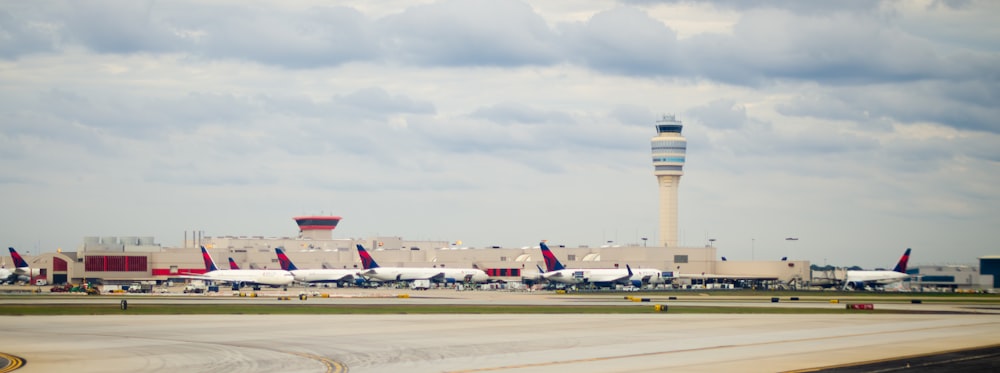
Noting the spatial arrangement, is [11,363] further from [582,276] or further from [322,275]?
[322,275]

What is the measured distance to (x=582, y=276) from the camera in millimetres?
176625

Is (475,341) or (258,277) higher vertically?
(475,341)

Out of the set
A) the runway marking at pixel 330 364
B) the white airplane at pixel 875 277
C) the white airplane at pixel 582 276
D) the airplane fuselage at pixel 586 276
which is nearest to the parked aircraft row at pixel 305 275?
the white airplane at pixel 582 276

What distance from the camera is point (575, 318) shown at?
74.1 m

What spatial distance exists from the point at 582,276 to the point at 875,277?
5899 centimetres

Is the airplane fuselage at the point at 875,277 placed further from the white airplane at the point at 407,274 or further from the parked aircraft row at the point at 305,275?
the parked aircraft row at the point at 305,275

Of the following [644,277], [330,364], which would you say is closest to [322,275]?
[644,277]

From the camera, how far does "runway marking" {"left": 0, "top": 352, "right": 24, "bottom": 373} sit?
39125mm

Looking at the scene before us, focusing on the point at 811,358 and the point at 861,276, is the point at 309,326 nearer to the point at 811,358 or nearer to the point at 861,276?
the point at 811,358

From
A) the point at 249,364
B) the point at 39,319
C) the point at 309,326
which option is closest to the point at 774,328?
the point at 309,326

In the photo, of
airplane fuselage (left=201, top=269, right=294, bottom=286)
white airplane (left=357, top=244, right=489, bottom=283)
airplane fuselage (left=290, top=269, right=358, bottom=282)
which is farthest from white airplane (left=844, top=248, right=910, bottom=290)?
airplane fuselage (left=201, top=269, right=294, bottom=286)

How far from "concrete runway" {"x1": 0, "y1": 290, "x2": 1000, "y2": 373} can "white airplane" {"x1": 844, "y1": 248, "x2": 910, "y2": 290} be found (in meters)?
115

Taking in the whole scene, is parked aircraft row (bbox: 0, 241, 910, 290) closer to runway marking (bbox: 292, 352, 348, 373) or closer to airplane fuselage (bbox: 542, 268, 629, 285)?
airplane fuselage (bbox: 542, 268, 629, 285)

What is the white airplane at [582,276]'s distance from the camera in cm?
17600
